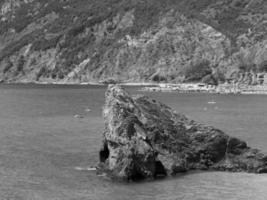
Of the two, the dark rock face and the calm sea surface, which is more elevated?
the dark rock face

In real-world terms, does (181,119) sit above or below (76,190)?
above

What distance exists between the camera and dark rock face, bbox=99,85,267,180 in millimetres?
45562

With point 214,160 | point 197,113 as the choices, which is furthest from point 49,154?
point 197,113

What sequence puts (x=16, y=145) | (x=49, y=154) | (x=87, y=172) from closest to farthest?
(x=87, y=172), (x=49, y=154), (x=16, y=145)

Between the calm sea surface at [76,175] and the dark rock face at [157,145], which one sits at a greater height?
the dark rock face at [157,145]

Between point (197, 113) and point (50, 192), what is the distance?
7048cm

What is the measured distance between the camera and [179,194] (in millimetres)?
41938

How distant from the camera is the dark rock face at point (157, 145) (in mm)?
45562

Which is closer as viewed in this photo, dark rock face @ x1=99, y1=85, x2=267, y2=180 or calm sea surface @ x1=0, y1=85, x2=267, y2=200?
calm sea surface @ x1=0, y1=85, x2=267, y2=200

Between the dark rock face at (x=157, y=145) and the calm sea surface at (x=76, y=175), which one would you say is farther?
the dark rock face at (x=157, y=145)

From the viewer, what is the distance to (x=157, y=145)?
159ft

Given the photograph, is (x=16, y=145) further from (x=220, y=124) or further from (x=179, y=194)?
(x=220, y=124)

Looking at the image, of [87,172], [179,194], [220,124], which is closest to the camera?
[179,194]

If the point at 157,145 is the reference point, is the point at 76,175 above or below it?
below
